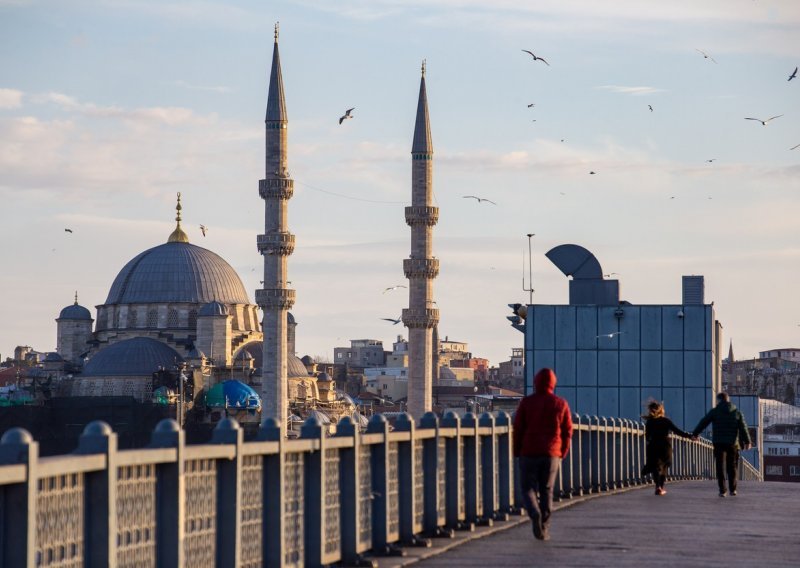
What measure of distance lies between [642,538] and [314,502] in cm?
354

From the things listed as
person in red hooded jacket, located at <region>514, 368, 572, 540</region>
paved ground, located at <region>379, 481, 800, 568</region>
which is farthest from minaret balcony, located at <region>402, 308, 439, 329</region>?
person in red hooded jacket, located at <region>514, 368, 572, 540</region>

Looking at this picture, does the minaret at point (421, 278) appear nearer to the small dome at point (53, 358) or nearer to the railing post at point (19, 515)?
the small dome at point (53, 358)

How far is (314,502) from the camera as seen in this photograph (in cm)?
1005

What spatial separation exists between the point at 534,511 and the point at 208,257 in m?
106

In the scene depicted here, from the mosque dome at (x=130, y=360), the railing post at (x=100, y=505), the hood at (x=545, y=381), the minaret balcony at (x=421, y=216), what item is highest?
the minaret balcony at (x=421, y=216)

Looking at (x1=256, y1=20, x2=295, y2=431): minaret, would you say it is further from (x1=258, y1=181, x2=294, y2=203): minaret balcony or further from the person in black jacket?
the person in black jacket

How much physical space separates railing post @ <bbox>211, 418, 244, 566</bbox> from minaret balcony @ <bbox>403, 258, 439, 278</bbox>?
77.7m

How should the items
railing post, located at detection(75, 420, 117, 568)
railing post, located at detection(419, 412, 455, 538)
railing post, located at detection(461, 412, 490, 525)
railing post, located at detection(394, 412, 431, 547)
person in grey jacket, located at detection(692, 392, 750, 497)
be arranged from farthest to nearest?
person in grey jacket, located at detection(692, 392, 750, 497), railing post, located at detection(461, 412, 490, 525), railing post, located at detection(419, 412, 455, 538), railing post, located at detection(394, 412, 431, 547), railing post, located at detection(75, 420, 117, 568)

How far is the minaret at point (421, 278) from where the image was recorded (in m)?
85.4

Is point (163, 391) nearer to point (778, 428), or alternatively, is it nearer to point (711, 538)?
point (778, 428)

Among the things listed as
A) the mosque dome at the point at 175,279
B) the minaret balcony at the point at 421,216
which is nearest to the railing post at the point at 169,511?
the minaret balcony at the point at 421,216

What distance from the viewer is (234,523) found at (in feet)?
28.6

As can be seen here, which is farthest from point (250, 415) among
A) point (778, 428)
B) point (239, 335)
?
point (778, 428)

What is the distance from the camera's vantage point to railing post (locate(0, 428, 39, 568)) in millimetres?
6406
